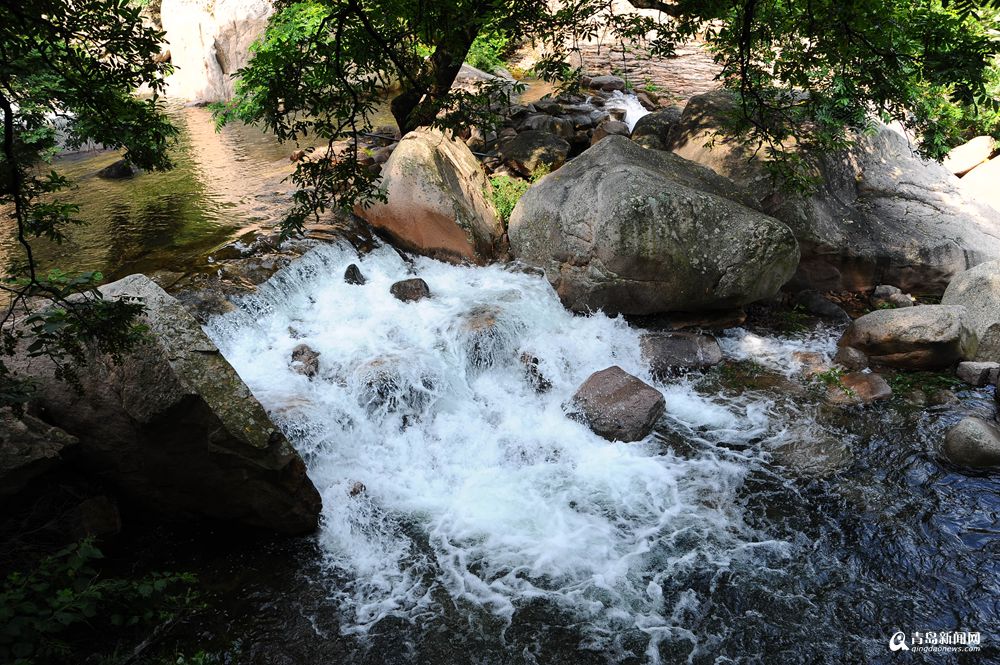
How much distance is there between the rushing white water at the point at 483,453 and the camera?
5.07 metres

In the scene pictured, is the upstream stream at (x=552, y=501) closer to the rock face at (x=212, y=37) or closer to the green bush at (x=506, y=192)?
the green bush at (x=506, y=192)

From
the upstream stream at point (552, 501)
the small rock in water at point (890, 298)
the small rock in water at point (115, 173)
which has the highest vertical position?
the small rock in water at point (115, 173)

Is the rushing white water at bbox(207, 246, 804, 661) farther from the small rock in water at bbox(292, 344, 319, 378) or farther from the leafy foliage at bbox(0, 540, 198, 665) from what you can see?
the leafy foliage at bbox(0, 540, 198, 665)

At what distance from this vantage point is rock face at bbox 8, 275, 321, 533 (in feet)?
15.3

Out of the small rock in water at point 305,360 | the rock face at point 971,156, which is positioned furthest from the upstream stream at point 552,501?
the rock face at point 971,156

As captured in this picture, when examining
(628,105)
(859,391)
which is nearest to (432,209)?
(859,391)

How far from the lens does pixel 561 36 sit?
5.04m

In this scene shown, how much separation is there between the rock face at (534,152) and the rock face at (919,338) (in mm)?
5794

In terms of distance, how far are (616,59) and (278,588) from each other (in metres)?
17.9

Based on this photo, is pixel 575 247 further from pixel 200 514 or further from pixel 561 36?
pixel 200 514

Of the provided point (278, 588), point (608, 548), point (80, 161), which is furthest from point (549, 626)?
point (80, 161)

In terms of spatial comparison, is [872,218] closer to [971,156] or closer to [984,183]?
[984,183]

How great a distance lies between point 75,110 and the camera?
12.5ft

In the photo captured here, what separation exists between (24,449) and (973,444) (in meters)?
7.91
